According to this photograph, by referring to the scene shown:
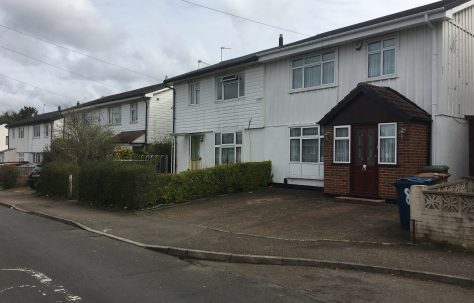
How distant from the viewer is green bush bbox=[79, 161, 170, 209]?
15.2 metres

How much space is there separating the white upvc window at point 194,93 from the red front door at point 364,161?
1085 centimetres

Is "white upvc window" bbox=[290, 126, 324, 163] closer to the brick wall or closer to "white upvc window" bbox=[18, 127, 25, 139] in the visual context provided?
the brick wall

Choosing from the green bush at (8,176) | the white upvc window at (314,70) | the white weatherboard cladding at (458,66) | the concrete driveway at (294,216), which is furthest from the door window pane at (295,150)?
the green bush at (8,176)

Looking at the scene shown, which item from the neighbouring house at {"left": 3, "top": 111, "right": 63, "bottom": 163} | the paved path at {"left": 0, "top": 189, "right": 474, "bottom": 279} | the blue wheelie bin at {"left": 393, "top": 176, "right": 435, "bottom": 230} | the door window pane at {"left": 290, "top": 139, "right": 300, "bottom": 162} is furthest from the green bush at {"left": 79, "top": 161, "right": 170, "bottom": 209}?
the neighbouring house at {"left": 3, "top": 111, "right": 63, "bottom": 163}

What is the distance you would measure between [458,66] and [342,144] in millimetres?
4329

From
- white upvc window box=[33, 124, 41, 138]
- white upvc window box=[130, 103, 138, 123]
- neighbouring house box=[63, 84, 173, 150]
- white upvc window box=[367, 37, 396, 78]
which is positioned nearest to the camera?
white upvc window box=[367, 37, 396, 78]

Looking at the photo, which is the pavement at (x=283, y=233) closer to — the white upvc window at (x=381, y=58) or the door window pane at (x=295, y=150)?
the door window pane at (x=295, y=150)

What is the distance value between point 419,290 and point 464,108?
10.5 meters

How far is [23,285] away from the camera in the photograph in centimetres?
655

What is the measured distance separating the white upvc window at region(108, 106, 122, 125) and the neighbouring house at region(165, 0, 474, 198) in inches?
628

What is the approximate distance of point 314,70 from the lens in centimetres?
1755

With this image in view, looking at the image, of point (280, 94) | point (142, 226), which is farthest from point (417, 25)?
point (142, 226)

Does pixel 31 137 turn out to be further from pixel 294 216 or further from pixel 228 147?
pixel 294 216

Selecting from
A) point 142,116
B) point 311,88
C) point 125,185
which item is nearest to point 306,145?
point 311,88
